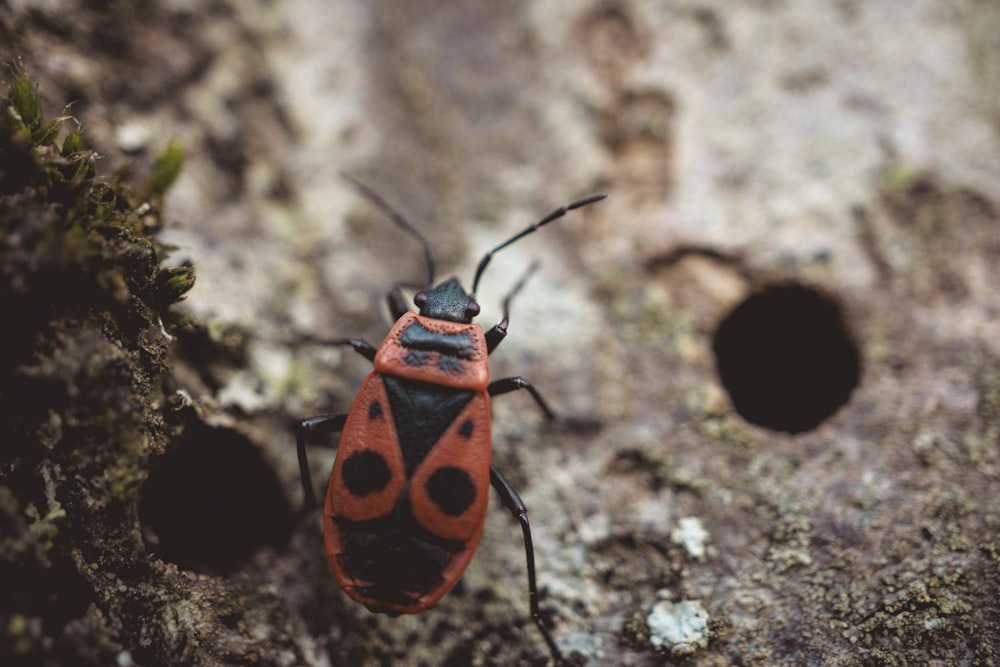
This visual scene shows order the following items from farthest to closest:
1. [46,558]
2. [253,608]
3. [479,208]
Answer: [479,208]
[253,608]
[46,558]

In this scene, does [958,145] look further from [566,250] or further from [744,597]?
[744,597]

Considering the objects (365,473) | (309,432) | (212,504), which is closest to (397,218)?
(309,432)

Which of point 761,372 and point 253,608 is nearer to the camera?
point 253,608

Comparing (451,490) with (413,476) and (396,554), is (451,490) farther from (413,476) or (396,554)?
(396,554)

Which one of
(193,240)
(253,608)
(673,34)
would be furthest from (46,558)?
(673,34)

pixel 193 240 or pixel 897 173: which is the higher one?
pixel 897 173

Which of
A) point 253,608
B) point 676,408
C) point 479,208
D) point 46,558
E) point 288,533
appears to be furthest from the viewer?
point 479,208

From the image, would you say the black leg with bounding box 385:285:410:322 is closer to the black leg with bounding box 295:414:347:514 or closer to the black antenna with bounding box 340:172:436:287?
the black antenna with bounding box 340:172:436:287
